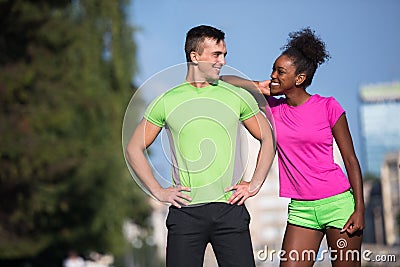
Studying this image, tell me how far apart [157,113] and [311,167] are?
2.61ft

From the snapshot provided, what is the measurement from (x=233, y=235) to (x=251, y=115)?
21.9 inches

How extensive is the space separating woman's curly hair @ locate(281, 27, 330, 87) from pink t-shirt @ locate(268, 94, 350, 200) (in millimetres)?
170

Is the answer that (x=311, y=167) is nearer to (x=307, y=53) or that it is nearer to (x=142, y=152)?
(x=307, y=53)

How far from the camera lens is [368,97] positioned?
167 meters

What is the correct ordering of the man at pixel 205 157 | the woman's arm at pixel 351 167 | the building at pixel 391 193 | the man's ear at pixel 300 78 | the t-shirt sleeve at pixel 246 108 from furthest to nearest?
the building at pixel 391 193 → the man's ear at pixel 300 78 → the woman's arm at pixel 351 167 → the t-shirt sleeve at pixel 246 108 → the man at pixel 205 157

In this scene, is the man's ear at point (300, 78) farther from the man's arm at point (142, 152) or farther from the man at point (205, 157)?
the man's arm at point (142, 152)

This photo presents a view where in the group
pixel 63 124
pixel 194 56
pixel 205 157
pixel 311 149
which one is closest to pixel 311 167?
pixel 311 149

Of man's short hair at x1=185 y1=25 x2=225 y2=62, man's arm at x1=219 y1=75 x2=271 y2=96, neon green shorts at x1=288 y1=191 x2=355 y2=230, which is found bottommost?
neon green shorts at x1=288 y1=191 x2=355 y2=230

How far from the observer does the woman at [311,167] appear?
462 centimetres

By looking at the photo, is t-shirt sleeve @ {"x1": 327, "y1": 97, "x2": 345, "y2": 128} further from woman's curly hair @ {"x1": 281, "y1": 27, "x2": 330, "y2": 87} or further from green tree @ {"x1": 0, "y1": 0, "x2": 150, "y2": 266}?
green tree @ {"x1": 0, "y1": 0, "x2": 150, "y2": 266}

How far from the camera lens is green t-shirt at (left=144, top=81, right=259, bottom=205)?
4328 mm

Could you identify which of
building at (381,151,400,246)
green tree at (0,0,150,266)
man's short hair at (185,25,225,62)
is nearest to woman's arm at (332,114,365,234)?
man's short hair at (185,25,225,62)

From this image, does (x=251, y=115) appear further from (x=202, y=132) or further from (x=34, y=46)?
(x=34, y=46)

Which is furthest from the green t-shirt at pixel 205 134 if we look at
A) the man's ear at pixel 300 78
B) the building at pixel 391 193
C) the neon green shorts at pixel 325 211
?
the building at pixel 391 193
